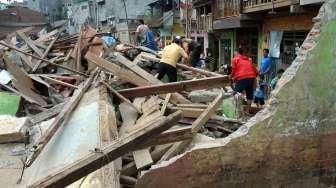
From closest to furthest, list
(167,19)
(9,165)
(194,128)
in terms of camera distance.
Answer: (194,128) → (9,165) → (167,19)

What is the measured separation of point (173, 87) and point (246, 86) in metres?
5.08

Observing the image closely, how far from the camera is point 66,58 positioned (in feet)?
37.1

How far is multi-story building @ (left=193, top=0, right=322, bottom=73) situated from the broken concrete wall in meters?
7.08

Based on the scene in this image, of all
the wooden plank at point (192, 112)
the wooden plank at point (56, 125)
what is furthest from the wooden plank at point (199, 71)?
the wooden plank at point (56, 125)

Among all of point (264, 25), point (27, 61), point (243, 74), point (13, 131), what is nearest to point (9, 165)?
point (13, 131)

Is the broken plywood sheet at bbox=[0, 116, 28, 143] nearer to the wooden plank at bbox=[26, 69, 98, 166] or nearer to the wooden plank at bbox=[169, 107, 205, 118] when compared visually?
the wooden plank at bbox=[26, 69, 98, 166]

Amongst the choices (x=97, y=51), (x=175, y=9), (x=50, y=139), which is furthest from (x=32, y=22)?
(x=50, y=139)

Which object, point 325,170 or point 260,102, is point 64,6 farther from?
point 325,170

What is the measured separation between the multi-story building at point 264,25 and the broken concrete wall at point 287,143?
7.08 metres

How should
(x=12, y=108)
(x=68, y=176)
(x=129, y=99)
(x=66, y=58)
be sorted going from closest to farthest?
(x=68, y=176), (x=129, y=99), (x=12, y=108), (x=66, y=58)

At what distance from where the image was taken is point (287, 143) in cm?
443

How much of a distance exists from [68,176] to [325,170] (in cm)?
266

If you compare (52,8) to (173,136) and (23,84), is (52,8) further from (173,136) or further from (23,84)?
(173,136)

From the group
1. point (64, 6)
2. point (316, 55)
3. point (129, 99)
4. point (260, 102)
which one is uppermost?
point (64, 6)
